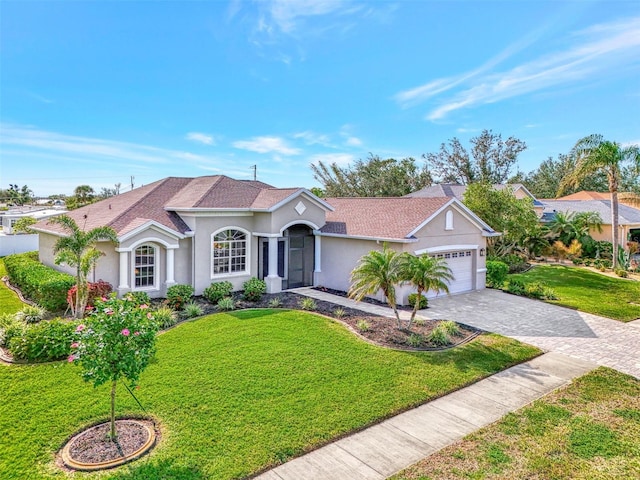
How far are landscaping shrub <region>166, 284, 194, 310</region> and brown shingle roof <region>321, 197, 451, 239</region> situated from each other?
7416 millimetres

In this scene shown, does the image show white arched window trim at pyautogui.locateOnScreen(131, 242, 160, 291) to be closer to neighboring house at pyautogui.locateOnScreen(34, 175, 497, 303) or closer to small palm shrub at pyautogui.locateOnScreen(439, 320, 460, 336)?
neighboring house at pyautogui.locateOnScreen(34, 175, 497, 303)

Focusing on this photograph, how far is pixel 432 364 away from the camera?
10.7 meters

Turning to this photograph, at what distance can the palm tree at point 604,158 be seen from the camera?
1003 inches

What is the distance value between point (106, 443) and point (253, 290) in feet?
35.4

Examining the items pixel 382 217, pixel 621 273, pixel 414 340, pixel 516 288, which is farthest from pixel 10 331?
pixel 621 273

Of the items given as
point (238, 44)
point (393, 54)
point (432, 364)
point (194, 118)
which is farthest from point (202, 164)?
point (432, 364)

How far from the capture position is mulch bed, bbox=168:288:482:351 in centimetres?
1230

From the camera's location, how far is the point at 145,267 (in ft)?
54.5

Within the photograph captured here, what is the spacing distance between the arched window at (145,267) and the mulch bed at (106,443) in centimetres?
1000

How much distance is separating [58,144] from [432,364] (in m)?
32.4

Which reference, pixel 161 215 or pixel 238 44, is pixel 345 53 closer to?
pixel 238 44

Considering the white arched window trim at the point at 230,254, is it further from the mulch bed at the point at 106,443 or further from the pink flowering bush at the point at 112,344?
the pink flowering bush at the point at 112,344

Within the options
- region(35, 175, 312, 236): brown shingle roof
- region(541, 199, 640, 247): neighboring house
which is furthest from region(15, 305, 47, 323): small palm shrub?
region(541, 199, 640, 247): neighboring house

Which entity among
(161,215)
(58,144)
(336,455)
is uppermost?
(58,144)
